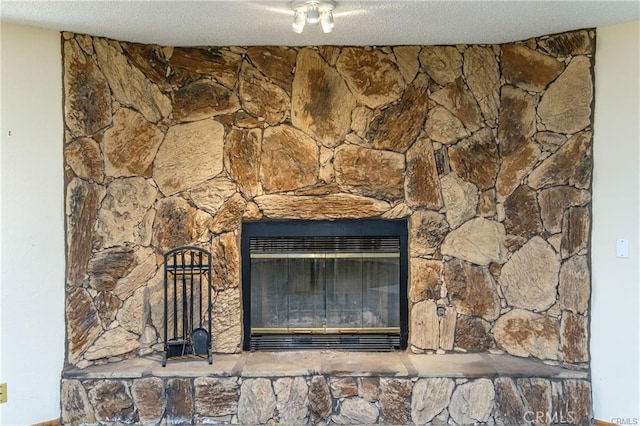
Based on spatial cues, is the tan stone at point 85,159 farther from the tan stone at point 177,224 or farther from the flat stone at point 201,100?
the flat stone at point 201,100

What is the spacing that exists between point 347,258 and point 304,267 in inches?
11.5

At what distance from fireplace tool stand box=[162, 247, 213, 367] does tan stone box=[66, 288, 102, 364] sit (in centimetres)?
40

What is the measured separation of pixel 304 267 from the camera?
331cm

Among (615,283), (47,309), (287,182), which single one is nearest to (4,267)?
(47,309)

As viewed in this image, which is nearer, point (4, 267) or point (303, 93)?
point (4, 267)

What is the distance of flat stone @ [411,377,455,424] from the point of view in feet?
9.18

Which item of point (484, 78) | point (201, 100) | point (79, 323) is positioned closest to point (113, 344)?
point (79, 323)

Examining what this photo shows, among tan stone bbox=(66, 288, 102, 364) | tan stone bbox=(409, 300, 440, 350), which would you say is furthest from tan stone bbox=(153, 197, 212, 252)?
tan stone bbox=(409, 300, 440, 350)

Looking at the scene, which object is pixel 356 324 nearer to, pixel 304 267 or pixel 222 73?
pixel 304 267

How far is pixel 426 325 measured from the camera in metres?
3.14

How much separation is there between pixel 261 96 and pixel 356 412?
1963 millimetres

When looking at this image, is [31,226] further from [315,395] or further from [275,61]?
[315,395]

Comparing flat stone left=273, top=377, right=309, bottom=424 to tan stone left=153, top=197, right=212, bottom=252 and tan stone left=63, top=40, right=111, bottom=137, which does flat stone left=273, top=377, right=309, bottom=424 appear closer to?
tan stone left=153, top=197, right=212, bottom=252

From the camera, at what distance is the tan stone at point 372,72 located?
10.2 ft
